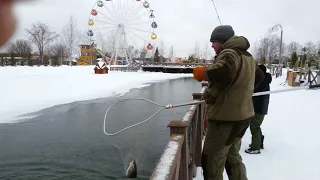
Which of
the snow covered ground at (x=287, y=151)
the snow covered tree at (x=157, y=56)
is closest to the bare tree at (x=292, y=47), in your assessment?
the snow covered tree at (x=157, y=56)

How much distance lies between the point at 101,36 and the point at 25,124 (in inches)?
1254

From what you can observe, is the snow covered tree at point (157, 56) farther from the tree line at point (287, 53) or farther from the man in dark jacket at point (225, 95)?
the man in dark jacket at point (225, 95)

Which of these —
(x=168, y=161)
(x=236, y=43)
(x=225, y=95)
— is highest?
(x=236, y=43)

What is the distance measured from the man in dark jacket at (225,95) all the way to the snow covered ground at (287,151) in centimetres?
139

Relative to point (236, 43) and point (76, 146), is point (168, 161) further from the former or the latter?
point (76, 146)

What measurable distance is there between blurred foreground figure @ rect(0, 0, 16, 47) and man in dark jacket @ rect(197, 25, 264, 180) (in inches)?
73.2

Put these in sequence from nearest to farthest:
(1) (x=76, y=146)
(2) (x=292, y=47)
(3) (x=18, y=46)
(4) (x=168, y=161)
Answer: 1. (3) (x=18, y=46)
2. (4) (x=168, y=161)
3. (1) (x=76, y=146)
4. (2) (x=292, y=47)

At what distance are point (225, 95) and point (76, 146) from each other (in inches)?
183

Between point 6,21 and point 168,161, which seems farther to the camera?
point 168,161

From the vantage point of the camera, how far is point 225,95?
2.45 m

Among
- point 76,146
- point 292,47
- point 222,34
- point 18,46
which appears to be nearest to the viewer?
point 18,46

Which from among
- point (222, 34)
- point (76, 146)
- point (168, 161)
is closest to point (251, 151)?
point (222, 34)

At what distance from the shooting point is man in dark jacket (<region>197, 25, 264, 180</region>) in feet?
7.63

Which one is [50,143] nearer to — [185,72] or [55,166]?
[55,166]
